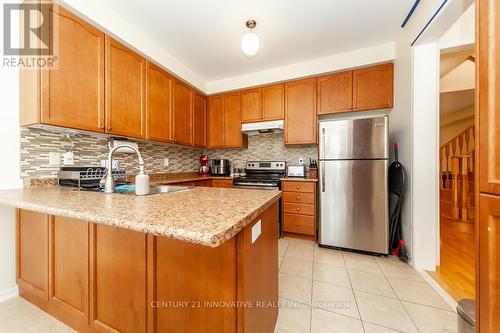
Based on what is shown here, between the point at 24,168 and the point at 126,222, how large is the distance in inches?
67.8

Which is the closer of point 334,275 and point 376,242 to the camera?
point 334,275

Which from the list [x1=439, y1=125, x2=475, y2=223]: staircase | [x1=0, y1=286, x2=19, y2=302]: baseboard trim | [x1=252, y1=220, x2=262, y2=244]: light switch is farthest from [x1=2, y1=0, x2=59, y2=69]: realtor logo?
[x1=439, y1=125, x2=475, y2=223]: staircase

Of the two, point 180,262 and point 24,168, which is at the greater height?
point 24,168

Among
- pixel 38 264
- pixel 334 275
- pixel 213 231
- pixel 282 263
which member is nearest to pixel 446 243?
pixel 334 275

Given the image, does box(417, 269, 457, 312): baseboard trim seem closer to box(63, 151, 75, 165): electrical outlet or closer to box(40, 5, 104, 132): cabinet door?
box(40, 5, 104, 132): cabinet door

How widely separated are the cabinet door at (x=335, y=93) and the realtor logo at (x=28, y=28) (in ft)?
9.45

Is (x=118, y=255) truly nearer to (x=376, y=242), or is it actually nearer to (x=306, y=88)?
(x=376, y=242)

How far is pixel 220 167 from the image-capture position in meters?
3.43

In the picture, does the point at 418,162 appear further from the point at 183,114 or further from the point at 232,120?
the point at 183,114

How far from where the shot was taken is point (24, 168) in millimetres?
1574

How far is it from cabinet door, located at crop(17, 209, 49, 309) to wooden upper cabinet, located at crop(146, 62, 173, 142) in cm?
124

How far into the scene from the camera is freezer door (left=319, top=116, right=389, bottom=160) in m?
2.16

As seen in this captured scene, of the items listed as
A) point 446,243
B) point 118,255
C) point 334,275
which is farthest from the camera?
point 446,243

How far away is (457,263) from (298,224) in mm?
1608
